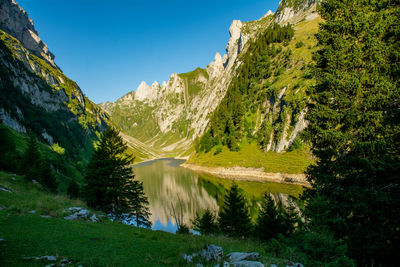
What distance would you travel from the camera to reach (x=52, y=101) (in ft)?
495

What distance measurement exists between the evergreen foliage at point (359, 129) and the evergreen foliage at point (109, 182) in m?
22.2

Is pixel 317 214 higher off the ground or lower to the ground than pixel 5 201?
higher

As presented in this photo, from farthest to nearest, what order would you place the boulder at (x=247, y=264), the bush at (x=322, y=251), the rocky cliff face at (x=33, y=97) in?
the rocky cliff face at (x=33, y=97) → the bush at (x=322, y=251) → the boulder at (x=247, y=264)

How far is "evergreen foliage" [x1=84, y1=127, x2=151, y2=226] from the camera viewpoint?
23.9 meters

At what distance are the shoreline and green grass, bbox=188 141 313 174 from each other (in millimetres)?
1515

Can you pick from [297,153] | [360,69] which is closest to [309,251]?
[360,69]

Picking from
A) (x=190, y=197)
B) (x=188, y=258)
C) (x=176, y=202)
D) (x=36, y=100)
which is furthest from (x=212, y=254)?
(x=36, y=100)

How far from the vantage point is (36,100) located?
134 m

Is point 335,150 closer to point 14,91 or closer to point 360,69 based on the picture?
point 360,69

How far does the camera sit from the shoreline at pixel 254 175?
5192 cm

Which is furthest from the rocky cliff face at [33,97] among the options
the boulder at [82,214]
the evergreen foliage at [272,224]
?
the evergreen foliage at [272,224]

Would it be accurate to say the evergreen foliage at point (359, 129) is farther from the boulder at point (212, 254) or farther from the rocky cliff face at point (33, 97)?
the rocky cliff face at point (33, 97)

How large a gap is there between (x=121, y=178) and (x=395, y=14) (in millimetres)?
31254

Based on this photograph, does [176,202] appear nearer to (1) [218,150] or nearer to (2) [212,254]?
(2) [212,254]
